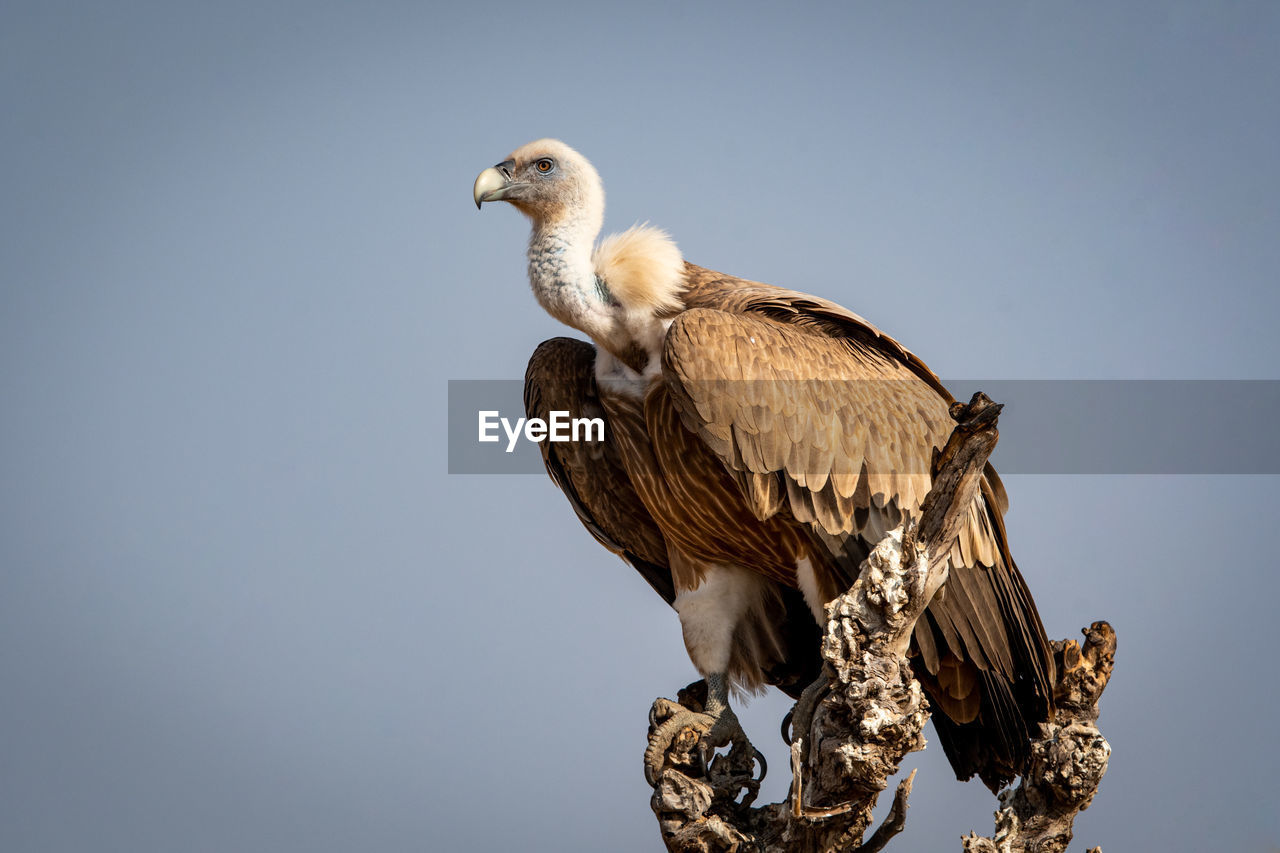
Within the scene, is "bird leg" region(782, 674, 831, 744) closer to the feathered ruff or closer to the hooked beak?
the feathered ruff

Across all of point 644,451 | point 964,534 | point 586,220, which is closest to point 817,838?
point 964,534

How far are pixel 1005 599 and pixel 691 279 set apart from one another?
168 cm

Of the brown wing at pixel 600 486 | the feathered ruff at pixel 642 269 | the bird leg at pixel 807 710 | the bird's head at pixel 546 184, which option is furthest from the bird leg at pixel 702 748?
the bird's head at pixel 546 184

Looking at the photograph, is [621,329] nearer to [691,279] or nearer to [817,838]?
[691,279]

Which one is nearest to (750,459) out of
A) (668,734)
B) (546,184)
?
(668,734)

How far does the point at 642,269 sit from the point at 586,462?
84cm

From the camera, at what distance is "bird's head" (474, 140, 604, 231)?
4852 mm

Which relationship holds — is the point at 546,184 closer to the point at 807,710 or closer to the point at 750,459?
the point at 750,459

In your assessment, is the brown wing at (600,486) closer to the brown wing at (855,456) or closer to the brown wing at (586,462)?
the brown wing at (586,462)

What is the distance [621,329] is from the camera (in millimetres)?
4715

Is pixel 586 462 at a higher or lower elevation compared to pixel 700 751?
higher

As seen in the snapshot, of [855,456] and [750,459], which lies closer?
[750,459]

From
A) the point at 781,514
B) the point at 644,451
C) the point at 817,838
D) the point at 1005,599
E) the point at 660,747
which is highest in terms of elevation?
the point at 644,451

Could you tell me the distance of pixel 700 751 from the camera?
4.75 m
